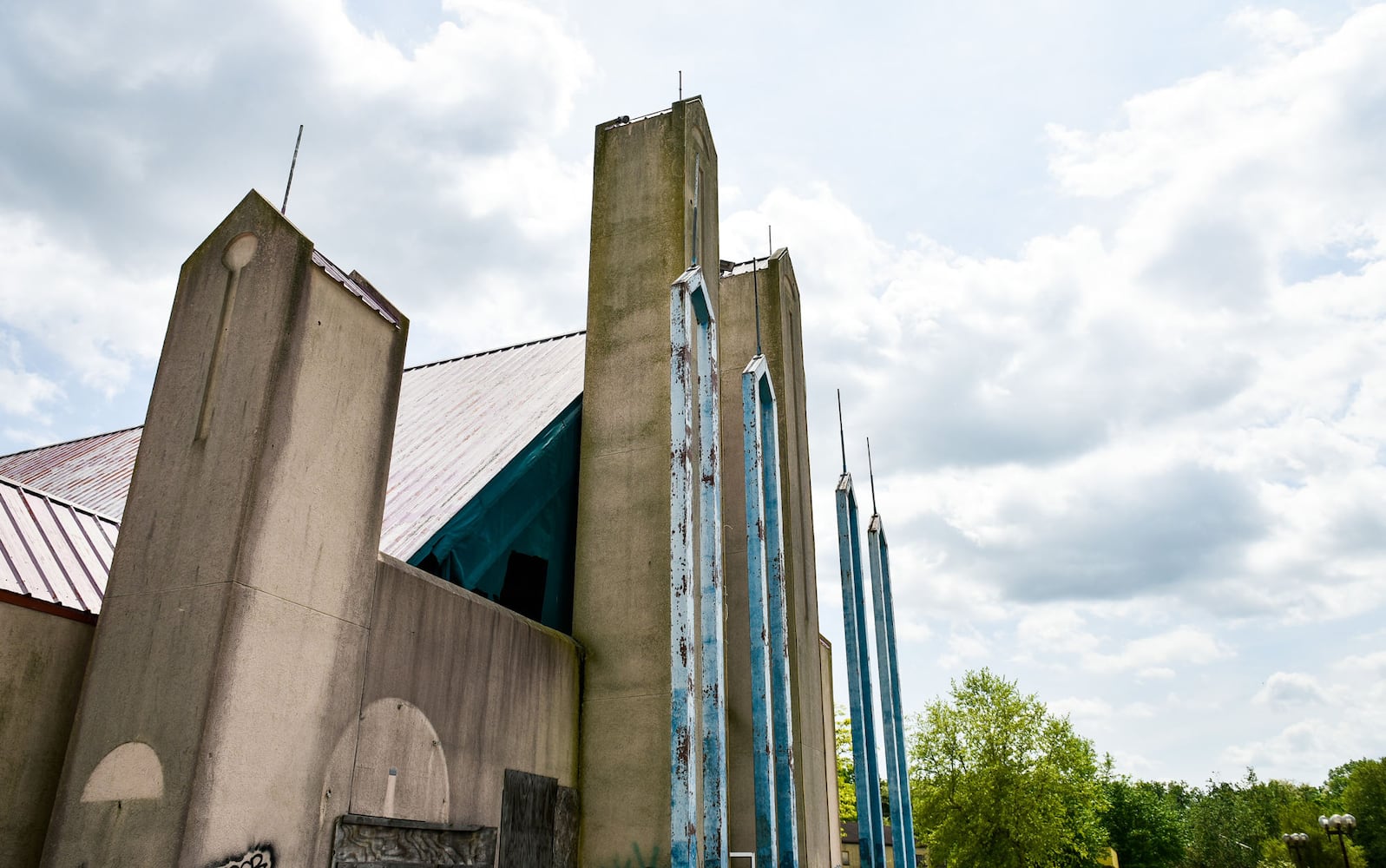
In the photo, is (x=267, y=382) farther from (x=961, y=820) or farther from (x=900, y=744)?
(x=961, y=820)

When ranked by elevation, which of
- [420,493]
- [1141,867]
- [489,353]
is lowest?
[1141,867]

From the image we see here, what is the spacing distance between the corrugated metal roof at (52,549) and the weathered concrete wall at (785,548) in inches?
269

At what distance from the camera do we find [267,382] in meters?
5.79

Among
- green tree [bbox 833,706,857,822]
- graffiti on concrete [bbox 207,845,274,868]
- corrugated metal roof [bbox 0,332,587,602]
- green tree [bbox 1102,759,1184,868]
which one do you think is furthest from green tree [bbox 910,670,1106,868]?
graffiti on concrete [bbox 207,845,274,868]

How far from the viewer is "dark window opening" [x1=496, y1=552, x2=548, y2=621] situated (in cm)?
959

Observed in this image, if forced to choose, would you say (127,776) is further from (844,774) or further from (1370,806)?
(1370,806)

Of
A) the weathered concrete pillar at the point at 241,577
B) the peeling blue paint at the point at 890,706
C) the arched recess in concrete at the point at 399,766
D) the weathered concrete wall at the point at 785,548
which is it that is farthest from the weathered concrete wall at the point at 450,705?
the peeling blue paint at the point at 890,706

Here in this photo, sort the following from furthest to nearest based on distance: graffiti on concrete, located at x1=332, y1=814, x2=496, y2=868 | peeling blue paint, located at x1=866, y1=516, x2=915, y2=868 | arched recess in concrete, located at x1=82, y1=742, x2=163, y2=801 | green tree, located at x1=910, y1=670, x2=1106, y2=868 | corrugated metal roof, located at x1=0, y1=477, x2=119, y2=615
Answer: green tree, located at x1=910, y1=670, x2=1106, y2=868 < peeling blue paint, located at x1=866, y1=516, x2=915, y2=868 < graffiti on concrete, located at x1=332, y1=814, x2=496, y2=868 < corrugated metal roof, located at x1=0, y1=477, x2=119, y2=615 < arched recess in concrete, located at x1=82, y1=742, x2=163, y2=801

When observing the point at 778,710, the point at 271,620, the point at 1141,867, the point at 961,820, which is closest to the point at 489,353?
the point at 778,710

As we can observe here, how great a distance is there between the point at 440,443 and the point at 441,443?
22 mm

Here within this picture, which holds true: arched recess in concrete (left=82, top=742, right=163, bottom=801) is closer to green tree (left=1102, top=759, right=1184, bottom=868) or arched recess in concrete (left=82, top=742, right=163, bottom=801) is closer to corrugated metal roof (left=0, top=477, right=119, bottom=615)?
corrugated metal roof (left=0, top=477, right=119, bottom=615)

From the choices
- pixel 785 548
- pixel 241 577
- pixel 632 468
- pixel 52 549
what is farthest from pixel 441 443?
pixel 241 577

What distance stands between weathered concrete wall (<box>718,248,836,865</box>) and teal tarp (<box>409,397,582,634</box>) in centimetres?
251

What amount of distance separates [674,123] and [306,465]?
25.3ft
